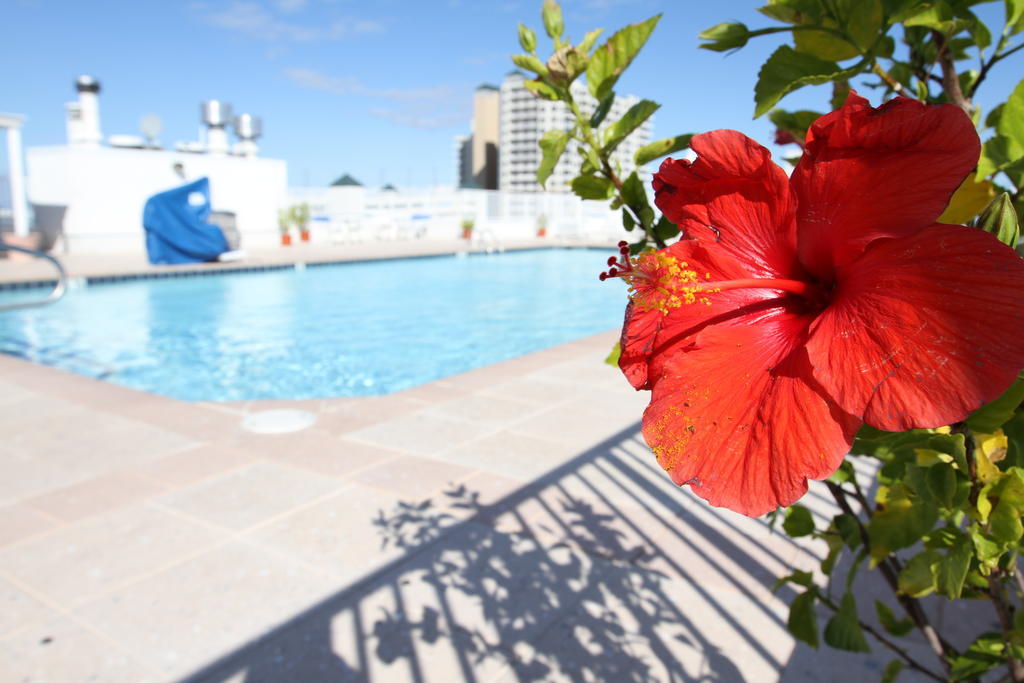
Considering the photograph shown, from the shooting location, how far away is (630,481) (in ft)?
13.5

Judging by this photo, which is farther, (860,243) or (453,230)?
(453,230)

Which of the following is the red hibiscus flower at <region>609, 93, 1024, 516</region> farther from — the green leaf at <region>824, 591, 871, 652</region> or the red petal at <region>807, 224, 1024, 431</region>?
the green leaf at <region>824, 591, 871, 652</region>

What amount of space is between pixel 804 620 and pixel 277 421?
4456mm

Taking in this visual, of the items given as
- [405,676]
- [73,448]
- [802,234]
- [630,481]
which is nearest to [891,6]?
[802,234]

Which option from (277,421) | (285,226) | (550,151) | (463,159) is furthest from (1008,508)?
(463,159)

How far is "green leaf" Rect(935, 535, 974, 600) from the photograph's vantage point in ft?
2.14

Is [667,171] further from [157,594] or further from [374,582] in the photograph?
[157,594]

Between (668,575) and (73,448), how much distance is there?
3.83 metres

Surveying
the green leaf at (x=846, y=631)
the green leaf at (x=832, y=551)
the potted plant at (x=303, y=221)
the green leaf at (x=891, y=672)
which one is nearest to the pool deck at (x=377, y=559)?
the green leaf at (x=891, y=672)

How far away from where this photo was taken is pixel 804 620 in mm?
1301

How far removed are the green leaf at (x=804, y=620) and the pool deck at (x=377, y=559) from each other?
1.22 metres

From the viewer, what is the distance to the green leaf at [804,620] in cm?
129

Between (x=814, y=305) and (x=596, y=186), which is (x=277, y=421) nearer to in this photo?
(x=596, y=186)

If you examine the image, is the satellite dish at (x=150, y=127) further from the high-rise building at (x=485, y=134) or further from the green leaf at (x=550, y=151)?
the high-rise building at (x=485, y=134)
